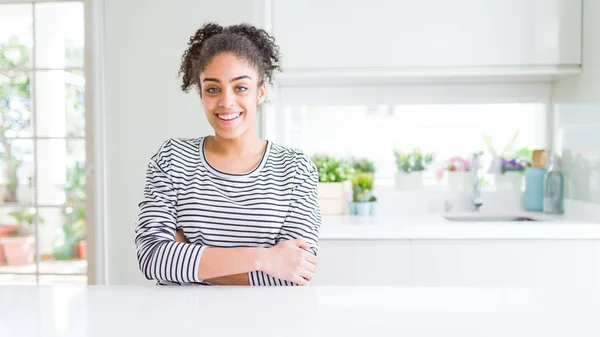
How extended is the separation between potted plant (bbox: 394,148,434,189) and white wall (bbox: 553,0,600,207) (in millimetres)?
645

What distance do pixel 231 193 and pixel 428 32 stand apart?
1536 millimetres

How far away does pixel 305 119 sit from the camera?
3.04 m

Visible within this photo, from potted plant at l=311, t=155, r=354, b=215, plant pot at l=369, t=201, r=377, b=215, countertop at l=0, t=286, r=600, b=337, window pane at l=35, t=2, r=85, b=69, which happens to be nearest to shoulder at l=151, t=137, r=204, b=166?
countertop at l=0, t=286, r=600, b=337

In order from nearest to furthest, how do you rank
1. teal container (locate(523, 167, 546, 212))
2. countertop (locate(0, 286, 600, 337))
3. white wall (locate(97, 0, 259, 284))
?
countertop (locate(0, 286, 600, 337)), white wall (locate(97, 0, 259, 284)), teal container (locate(523, 167, 546, 212))

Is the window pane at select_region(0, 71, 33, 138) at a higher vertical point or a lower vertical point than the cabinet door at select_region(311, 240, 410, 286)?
higher

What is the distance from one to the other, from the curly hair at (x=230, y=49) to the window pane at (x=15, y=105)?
69.6 inches

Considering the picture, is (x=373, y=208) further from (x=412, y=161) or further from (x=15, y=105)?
(x=15, y=105)

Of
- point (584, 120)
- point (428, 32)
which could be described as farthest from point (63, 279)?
point (584, 120)

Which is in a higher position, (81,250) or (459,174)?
(459,174)

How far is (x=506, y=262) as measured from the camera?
7.68 feet

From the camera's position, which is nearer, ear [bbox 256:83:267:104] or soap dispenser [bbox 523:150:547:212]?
ear [bbox 256:83:267:104]

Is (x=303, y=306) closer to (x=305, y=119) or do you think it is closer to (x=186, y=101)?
(x=186, y=101)

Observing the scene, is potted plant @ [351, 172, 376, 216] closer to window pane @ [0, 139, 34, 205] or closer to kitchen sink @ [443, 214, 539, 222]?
kitchen sink @ [443, 214, 539, 222]

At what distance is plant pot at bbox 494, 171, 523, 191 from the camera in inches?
117
